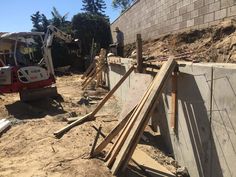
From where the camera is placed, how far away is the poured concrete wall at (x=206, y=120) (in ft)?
11.9

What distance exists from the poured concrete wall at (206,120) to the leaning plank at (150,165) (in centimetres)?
33

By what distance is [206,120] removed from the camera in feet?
13.5

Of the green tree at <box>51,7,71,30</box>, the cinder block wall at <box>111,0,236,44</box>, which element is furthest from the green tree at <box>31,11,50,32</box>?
the cinder block wall at <box>111,0,236,44</box>

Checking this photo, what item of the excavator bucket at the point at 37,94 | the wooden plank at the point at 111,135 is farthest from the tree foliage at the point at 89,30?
the wooden plank at the point at 111,135

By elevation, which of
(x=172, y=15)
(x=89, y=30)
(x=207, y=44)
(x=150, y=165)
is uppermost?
(x=89, y=30)

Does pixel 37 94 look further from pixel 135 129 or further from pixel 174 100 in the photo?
pixel 135 129

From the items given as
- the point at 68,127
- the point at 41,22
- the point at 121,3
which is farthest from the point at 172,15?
the point at 121,3

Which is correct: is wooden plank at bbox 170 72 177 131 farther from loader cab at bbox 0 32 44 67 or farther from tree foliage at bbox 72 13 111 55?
tree foliage at bbox 72 13 111 55

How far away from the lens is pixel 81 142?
5.92 metres

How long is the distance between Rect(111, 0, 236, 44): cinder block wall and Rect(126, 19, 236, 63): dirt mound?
168 mm

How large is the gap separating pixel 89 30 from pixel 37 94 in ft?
45.9

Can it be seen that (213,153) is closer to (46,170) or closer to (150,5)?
(46,170)

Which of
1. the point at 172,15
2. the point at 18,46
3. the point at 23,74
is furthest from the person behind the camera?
the point at 18,46

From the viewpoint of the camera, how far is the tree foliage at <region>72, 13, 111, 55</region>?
23344mm
